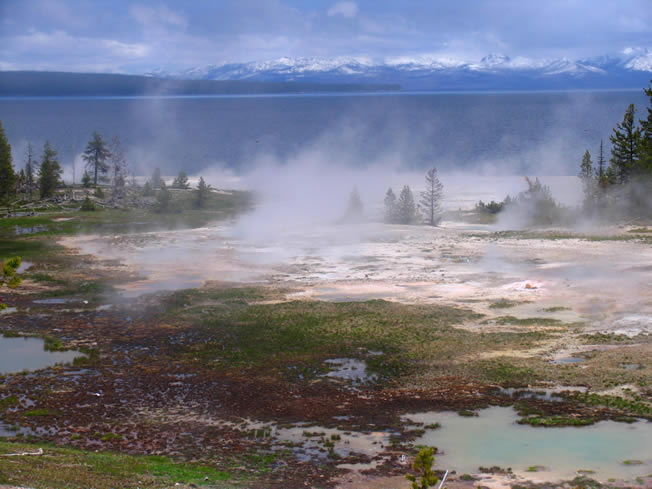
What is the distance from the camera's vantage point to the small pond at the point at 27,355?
33.8m

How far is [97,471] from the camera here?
69.6 feet

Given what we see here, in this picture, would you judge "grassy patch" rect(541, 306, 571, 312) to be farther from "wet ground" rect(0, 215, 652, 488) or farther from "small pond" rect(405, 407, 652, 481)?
"small pond" rect(405, 407, 652, 481)

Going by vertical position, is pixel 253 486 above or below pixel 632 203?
below

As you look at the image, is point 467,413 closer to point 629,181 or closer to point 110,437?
point 110,437

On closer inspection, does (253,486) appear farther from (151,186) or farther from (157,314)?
(151,186)

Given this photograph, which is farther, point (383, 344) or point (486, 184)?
point (486, 184)

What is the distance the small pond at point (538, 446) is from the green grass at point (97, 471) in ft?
23.4

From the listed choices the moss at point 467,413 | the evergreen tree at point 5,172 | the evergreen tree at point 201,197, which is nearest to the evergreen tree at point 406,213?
the evergreen tree at point 201,197

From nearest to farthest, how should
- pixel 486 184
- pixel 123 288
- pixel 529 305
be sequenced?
pixel 529 305 < pixel 123 288 < pixel 486 184

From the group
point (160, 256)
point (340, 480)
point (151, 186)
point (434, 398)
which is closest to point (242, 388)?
point (434, 398)

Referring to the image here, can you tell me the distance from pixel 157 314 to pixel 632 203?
49.0 metres

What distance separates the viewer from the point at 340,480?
73.1 feet

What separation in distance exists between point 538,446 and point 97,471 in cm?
1332

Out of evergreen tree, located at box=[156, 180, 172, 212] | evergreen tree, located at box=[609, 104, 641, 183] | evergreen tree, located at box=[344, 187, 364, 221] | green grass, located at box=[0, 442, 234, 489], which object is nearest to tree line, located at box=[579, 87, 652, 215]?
evergreen tree, located at box=[609, 104, 641, 183]
